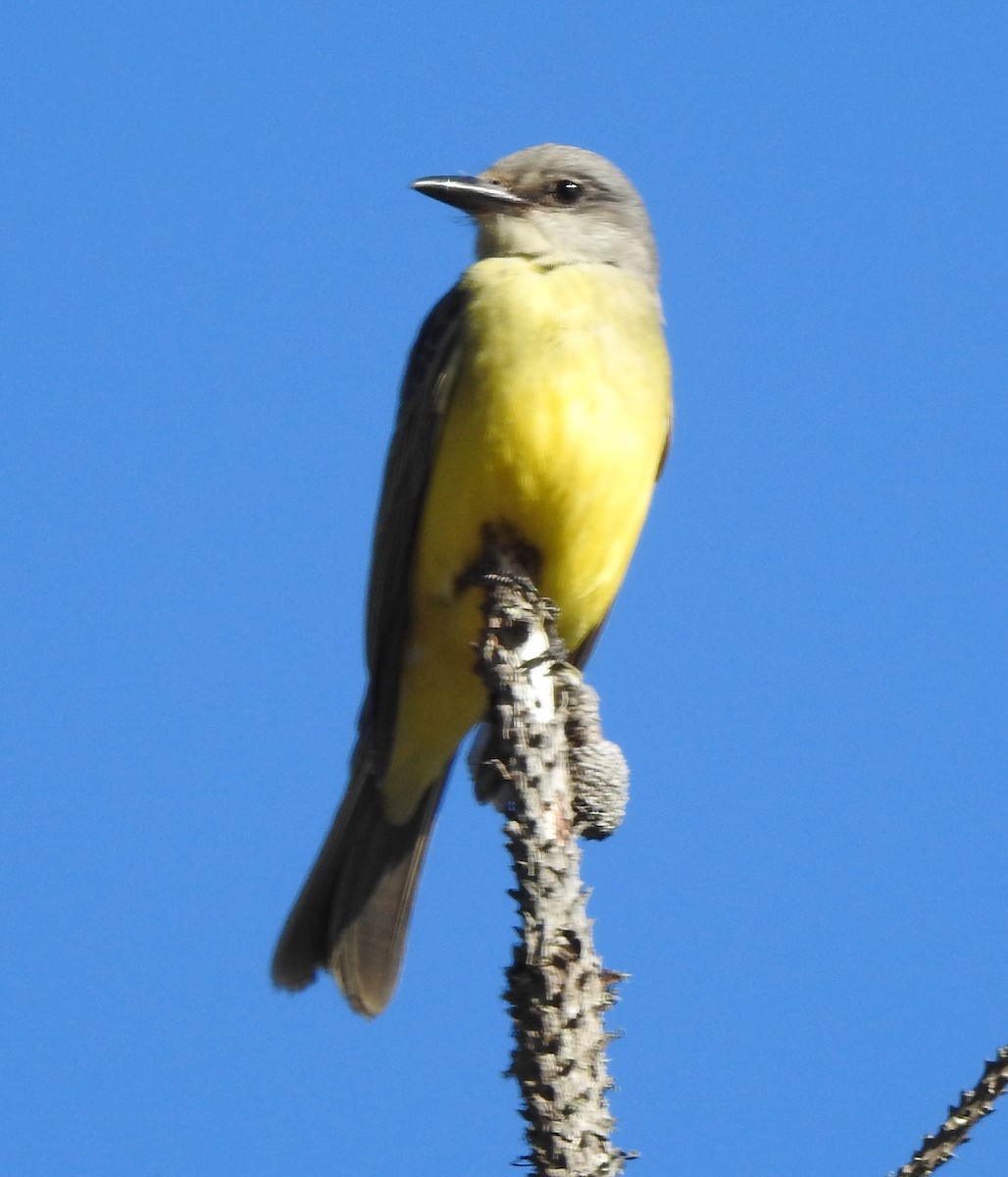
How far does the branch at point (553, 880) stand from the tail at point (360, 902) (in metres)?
1.98

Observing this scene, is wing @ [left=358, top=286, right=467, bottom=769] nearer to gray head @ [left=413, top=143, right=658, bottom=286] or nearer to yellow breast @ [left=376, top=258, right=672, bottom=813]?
yellow breast @ [left=376, top=258, right=672, bottom=813]

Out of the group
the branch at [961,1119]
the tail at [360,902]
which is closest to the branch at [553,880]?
the branch at [961,1119]

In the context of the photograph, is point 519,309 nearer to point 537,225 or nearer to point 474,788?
point 537,225

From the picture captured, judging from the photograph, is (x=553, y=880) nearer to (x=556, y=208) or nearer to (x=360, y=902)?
(x=360, y=902)

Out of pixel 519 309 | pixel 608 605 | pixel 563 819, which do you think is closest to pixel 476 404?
pixel 519 309

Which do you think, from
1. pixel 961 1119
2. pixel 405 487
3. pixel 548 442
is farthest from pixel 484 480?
pixel 961 1119

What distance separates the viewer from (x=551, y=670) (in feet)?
15.8

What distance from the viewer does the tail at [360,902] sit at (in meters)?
6.39

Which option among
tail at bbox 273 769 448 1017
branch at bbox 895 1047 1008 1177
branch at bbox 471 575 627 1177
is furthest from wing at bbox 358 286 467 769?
branch at bbox 895 1047 1008 1177

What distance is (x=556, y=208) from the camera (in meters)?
7.02

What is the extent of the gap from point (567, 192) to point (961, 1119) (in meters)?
4.70

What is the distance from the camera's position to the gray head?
6785 millimetres

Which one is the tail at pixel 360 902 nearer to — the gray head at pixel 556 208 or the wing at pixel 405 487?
the wing at pixel 405 487

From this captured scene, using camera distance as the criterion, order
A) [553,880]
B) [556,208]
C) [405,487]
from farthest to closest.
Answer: [556,208], [405,487], [553,880]
